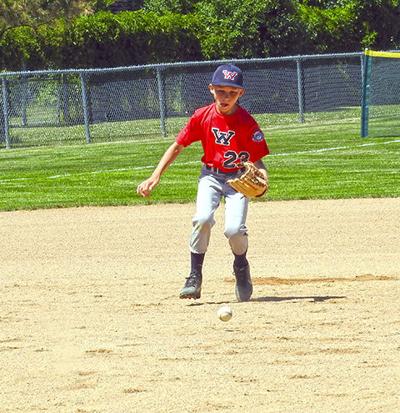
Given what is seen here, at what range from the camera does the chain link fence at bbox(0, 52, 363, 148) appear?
97.0 feet

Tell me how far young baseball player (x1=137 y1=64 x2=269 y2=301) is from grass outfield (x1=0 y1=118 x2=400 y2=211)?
740 cm

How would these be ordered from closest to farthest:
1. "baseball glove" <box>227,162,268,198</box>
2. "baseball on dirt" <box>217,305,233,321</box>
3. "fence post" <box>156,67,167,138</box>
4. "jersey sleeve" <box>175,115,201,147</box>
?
"baseball on dirt" <box>217,305,233,321</box> < "baseball glove" <box>227,162,268,198</box> < "jersey sleeve" <box>175,115,201,147</box> < "fence post" <box>156,67,167,138</box>

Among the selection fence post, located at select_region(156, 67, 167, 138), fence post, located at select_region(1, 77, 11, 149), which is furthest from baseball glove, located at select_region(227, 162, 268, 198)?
fence post, located at select_region(156, 67, 167, 138)

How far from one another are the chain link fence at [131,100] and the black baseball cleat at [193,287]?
61.4ft

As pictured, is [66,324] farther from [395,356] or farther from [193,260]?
[395,356]

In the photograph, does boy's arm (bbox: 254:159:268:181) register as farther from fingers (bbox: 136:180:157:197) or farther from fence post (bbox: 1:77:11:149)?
fence post (bbox: 1:77:11:149)

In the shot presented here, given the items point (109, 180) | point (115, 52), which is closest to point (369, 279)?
point (109, 180)

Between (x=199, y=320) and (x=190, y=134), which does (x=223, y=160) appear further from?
(x=199, y=320)

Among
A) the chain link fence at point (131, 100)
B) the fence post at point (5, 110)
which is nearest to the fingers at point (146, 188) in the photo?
the chain link fence at point (131, 100)

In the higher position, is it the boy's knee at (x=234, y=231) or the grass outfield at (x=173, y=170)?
the boy's knee at (x=234, y=231)

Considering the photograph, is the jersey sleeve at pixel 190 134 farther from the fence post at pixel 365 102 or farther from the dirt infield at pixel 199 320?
the fence post at pixel 365 102

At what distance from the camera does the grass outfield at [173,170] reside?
1773 cm

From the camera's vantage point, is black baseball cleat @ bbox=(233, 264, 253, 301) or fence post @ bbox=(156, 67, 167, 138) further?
fence post @ bbox=(156, 67, 167, 138)

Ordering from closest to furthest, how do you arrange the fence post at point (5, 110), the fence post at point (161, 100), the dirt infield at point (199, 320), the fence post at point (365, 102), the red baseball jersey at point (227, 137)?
the dirt infield at point (199, 320) < the red baseball jersey at point (227, 137) < the fence post at point (365, 102) < the fence post at point (5, 110) < the fence post at point (161, 100)
